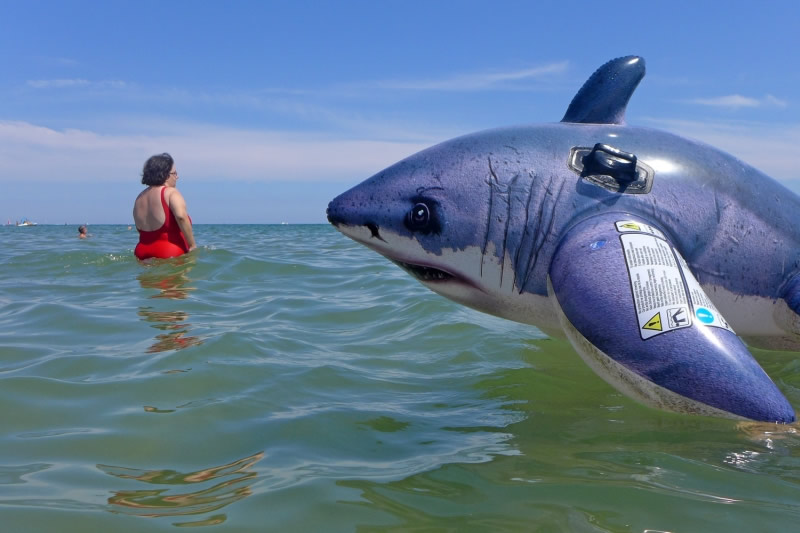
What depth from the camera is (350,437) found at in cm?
257

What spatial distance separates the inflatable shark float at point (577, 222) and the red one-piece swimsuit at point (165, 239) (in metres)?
6.27

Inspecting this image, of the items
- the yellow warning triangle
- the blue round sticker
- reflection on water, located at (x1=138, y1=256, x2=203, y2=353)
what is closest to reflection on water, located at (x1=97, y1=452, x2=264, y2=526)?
the yellow warning triangle

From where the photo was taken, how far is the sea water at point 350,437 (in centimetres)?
182

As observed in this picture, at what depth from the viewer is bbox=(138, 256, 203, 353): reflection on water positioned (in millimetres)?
4121

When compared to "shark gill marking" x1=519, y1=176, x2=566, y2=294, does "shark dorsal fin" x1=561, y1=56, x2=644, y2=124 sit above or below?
above

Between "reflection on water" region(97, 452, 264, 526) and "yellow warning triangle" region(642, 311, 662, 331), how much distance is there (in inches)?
51.1

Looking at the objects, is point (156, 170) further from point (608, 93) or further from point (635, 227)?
point (635, 227)

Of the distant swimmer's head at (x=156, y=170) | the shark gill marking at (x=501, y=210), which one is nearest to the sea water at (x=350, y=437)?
the shark gill marking at (x=501, y=210)

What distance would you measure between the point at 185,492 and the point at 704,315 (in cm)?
167

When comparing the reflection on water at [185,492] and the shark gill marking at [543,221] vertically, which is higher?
the shark gill marking at [543,221]

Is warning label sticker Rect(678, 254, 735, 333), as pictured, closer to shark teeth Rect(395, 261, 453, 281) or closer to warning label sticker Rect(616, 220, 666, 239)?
warning label sticker Rect(616, 220, 666, 239)

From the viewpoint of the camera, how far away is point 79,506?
1913mm

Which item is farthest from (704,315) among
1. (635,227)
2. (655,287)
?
(635,227)

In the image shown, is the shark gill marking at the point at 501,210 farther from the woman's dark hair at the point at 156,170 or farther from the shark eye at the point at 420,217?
the woman's dark hair at the point at 156,170
